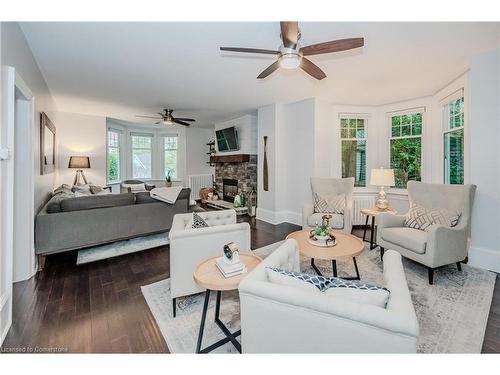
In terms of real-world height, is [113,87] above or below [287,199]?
above

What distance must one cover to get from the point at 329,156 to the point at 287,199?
51.6 inches

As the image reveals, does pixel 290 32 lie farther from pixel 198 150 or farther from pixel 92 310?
pixel 198 150

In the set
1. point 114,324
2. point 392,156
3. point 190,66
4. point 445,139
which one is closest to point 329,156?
point 392,156

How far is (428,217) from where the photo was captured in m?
2.87

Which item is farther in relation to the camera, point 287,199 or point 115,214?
point 287,199

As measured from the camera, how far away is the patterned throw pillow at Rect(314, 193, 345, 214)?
3795 millimetres

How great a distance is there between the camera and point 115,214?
3328 millimetres

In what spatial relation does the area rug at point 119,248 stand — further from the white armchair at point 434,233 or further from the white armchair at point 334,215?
the white armchair at point 434,233

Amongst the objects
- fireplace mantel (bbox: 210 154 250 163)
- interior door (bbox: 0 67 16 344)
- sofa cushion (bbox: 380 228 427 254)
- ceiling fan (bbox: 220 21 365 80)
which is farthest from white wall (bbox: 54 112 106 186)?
sofa cushion (bbox: 380 228 427 254)

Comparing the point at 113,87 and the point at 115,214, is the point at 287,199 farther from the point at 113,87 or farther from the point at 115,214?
the point at 113,87

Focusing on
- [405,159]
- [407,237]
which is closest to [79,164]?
[407,237]

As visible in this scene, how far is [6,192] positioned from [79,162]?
4541 mm
